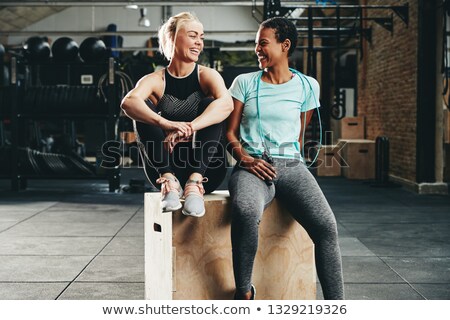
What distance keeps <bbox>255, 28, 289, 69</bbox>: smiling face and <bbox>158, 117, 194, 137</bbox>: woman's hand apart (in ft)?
1.36

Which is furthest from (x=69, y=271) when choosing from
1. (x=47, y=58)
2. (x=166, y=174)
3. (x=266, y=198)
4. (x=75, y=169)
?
(x=47, y=58)

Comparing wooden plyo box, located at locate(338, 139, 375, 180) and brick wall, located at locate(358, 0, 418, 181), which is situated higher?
brick wall, located at locate(358, 0, 418, 181)

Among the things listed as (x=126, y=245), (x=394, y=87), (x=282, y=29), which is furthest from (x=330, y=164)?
(x=282, y=29)

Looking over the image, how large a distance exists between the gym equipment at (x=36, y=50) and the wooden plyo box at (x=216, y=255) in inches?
225

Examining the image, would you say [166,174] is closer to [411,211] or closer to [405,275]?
[405,275]

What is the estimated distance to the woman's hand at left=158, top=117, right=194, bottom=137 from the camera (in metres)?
2.57

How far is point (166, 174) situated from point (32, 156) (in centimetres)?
566

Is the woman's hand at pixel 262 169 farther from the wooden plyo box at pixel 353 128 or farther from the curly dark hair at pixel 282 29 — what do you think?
the wooden plyo box at pixel 353 128

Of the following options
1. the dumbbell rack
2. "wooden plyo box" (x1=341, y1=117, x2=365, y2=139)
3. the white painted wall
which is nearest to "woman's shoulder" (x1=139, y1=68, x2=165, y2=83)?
the dumbbell rack

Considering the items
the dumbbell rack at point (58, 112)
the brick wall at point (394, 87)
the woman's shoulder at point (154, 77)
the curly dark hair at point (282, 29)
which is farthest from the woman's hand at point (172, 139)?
the brick wall at point (394, 87)

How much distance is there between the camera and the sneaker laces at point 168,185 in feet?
8.27

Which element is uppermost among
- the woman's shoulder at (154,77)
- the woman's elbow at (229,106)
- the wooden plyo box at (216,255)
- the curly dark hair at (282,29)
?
the curly dark hair at (282,29)

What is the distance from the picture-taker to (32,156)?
7863 millimetres

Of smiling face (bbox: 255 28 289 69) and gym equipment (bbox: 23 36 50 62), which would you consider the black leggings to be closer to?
smiling face (bbox: 255 28 289 69)
